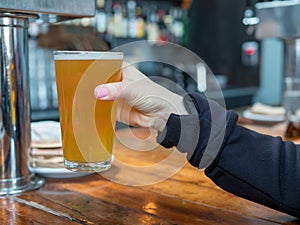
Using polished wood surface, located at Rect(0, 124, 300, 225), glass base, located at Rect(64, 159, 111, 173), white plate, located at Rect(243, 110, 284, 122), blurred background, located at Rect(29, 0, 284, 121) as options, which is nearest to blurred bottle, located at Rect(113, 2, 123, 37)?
blurred background, located at Rect(29, 0, 284, 121)

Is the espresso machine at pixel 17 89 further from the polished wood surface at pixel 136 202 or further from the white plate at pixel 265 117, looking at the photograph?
the white plate at pixel 265 117

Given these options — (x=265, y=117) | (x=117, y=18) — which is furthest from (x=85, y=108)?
(x=117, y=18)

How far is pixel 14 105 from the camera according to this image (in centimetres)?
87

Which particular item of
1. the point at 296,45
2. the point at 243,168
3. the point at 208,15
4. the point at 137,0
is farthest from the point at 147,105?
the point at 208,15

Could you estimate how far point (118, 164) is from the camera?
1085 millimetres

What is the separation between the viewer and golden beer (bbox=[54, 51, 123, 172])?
2.31 feet

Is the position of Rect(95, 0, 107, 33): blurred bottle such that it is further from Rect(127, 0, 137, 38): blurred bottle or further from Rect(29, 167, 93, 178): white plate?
Rect(29, 167, 93, 178): white plate

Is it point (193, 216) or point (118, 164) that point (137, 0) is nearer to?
point (118, 164)

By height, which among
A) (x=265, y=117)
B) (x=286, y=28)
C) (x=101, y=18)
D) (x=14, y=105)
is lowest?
(x=265, y=117)

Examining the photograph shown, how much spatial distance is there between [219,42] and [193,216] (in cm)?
460

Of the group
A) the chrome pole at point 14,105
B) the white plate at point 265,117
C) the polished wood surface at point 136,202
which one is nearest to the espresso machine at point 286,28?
the white plate at point 265,117

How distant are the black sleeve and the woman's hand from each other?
5 cm

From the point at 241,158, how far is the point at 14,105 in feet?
1.52

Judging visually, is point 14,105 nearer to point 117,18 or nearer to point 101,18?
point 101,18
